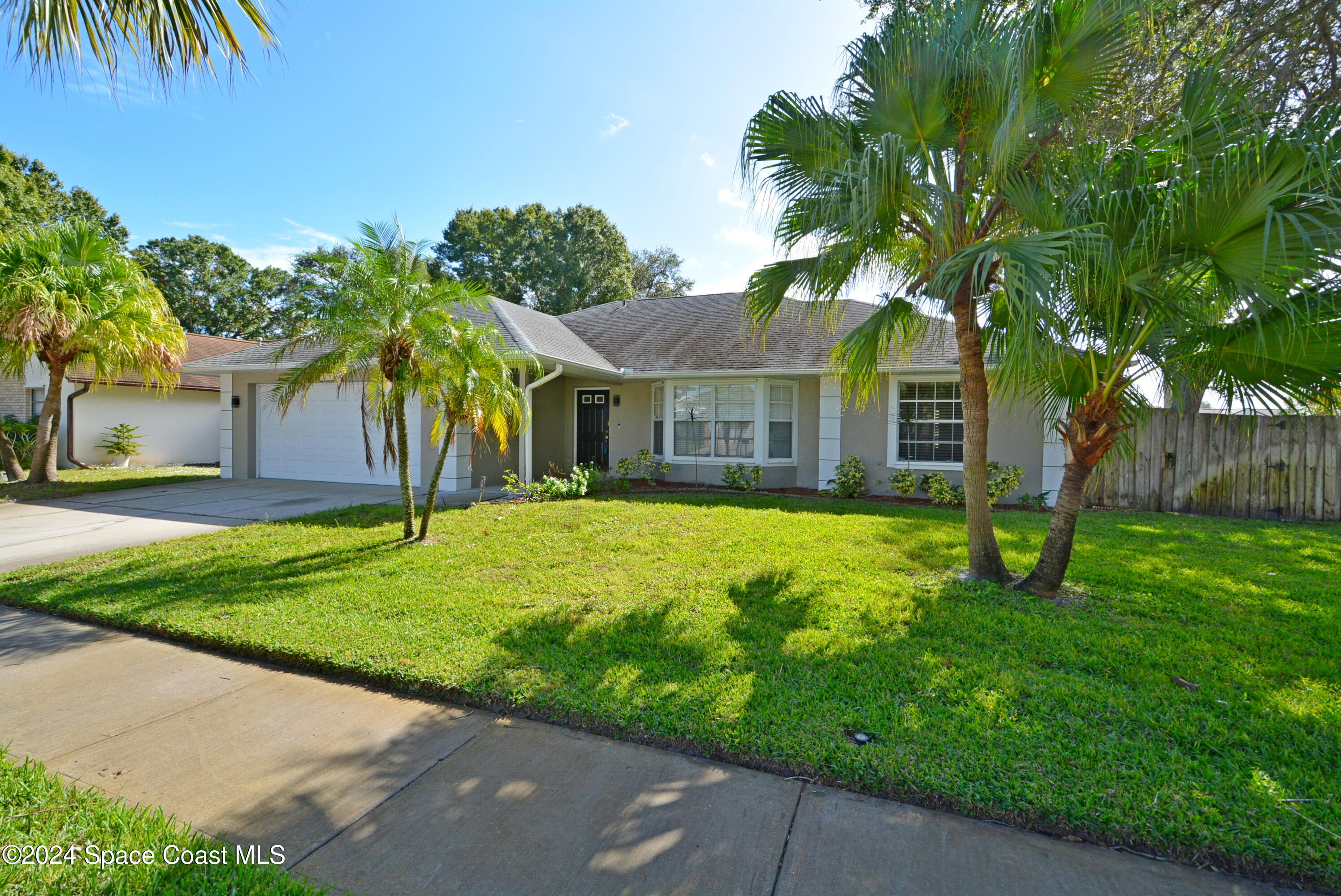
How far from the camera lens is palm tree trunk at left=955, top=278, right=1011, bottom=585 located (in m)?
5.78

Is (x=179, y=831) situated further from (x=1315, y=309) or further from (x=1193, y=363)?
(x=1193, y=363)

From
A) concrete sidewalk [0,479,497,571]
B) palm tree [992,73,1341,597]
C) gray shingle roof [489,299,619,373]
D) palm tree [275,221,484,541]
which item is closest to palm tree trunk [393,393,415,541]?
palm tree [275,221,484,541]

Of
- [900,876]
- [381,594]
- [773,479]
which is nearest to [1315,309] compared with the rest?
[900,876]

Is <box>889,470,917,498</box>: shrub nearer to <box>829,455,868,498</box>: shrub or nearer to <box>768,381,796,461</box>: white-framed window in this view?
<box>829,455,868,498</box>: shrub

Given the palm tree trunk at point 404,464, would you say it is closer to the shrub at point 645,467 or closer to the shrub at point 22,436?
the shrub at point 645,467

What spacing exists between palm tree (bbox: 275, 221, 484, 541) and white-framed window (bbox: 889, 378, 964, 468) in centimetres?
850

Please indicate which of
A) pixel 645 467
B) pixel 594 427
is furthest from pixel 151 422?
pixel 645 467

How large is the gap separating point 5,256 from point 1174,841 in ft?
58.7

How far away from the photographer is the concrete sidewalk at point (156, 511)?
24.9 ft

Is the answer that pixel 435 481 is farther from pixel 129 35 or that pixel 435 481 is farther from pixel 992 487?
pixel 992 487

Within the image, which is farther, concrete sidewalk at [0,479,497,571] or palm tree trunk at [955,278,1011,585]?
concrete sidewalk at [0,479,497,571]

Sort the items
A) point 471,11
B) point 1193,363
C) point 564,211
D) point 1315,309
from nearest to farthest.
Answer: point 1315,309
point 1193,363
point 471,11
point 564,211

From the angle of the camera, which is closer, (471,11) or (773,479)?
(471,11)

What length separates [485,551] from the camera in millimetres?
7086
